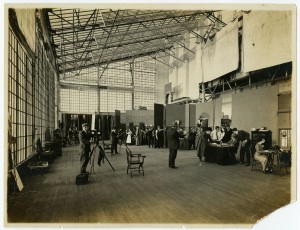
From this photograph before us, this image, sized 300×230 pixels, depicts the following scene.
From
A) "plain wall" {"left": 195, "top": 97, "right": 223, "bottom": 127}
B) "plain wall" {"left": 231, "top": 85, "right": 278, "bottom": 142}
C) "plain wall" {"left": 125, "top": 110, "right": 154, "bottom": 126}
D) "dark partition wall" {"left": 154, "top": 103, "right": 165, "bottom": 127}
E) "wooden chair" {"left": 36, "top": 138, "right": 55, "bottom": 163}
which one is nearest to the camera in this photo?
"wooden chair" {"left": 36, "top": 138, "right": 55, "bottom": 163}

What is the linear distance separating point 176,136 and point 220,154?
172 centimetres

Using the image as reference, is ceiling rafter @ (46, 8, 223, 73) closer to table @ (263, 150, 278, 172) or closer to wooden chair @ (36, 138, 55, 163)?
wooden chair @ (36, 138, 55, 163)

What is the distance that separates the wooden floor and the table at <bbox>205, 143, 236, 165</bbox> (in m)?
1.24

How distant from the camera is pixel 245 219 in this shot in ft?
11.9

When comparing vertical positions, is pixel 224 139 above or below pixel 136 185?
above

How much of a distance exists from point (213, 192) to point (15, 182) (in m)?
3.93

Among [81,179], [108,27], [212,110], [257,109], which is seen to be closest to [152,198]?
[81,179]

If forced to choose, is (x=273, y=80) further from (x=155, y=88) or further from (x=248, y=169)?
(x=155, y=88)

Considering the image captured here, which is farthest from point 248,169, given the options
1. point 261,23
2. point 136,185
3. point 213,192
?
point 261,23

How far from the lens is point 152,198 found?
450cm

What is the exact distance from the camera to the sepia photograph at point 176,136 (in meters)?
3.73

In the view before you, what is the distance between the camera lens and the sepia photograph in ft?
12.2

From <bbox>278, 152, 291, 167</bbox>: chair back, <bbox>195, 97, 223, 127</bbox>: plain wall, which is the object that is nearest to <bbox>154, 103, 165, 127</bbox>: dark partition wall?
<bbox>195, 97, 223, 127</bbox>: plain wall

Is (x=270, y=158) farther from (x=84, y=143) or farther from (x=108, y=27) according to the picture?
(x=108, y=27)
